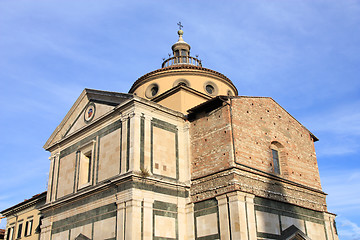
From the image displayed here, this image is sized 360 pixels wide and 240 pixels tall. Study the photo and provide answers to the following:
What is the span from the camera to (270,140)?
17172mm

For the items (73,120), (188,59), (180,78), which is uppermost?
(188,59)

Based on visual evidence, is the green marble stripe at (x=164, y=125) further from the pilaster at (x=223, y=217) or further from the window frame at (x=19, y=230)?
the window frame at (x=19, y=230)

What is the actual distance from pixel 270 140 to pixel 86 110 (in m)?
9.15

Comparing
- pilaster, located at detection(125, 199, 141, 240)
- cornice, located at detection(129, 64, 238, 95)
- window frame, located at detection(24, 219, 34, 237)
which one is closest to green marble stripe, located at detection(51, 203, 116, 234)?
pilaster, located at detection(125, 199, 141, 240)

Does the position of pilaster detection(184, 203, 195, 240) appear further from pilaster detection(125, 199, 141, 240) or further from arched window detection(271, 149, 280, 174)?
arched window detection(271, 149, 280, 174)

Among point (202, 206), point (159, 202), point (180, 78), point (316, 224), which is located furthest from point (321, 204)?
point (180, 78)

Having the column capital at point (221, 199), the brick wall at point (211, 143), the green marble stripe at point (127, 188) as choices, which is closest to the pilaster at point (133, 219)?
the green marble stripe at point (127, 188)

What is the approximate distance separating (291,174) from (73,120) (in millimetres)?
11268

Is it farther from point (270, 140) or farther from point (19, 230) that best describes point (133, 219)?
point (19, 230)

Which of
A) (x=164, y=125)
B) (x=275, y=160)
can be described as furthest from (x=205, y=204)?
(x=275, y=160)

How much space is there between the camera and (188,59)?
23.6 metres

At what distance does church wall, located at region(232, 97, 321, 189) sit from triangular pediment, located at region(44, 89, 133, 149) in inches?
200

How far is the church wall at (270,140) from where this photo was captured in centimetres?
1593

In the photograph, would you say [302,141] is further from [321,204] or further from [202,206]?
[202,206]
